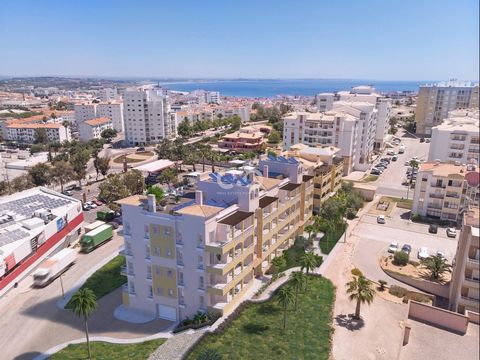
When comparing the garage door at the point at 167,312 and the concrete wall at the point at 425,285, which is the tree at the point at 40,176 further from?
the concrete wall at the point at 425,285

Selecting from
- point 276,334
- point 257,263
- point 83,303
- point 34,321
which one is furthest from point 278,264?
point 34,321

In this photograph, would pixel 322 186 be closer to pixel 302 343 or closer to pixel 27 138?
pixel 302 343

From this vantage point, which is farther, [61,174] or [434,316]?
[61,174]

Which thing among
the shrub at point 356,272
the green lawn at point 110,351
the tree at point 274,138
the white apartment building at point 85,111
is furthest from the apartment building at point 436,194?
the white apartment building at point 85,111

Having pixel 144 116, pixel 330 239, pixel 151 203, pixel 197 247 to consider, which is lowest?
pixel 330 239

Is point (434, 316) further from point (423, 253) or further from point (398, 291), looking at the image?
point (423, 253)

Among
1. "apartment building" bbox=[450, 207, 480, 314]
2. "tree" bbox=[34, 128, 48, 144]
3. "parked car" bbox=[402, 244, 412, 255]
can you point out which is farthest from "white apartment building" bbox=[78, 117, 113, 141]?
"apartment building" bbox=[450, 207, 480, 314]
